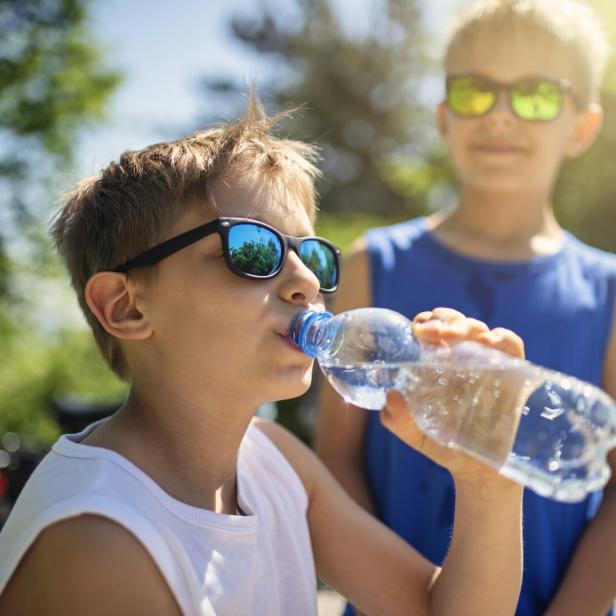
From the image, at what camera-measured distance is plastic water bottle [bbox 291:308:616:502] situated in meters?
1.63

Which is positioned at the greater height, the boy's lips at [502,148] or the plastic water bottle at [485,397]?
the boy's lips at [502,148]

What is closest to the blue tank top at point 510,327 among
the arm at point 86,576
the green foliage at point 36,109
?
the arm at point 86,576

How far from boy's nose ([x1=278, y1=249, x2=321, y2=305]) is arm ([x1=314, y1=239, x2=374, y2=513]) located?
73 cm

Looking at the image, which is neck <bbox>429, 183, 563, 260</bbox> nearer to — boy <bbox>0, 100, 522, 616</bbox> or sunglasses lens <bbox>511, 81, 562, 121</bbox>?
sunglasses lens <bbox>511, 81, 562, 121</bbox>

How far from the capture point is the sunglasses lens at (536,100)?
2.58 m

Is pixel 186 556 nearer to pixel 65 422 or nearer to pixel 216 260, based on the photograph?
pixel 216 260

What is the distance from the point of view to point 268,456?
2.16 metres

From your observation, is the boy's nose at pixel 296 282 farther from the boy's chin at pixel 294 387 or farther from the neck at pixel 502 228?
the neck at pixel 502 228

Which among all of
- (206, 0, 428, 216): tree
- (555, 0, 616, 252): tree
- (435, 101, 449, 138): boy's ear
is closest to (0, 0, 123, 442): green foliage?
(435, 101, 449, 138): boy's ear

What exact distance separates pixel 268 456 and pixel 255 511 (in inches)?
9.1

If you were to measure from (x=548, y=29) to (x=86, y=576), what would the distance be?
221cm

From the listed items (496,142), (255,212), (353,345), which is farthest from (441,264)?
(255,212)

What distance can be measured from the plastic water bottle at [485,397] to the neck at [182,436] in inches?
11.1

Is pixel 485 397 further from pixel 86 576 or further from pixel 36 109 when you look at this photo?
pixel 36 109
